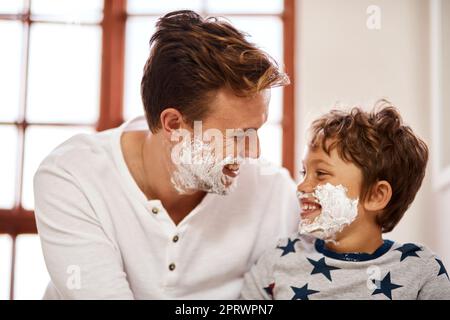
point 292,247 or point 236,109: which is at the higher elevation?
point 236,109

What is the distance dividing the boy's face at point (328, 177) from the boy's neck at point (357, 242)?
0.09 metres

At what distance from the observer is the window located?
2258 mm

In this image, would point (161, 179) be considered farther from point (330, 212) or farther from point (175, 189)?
point (330, 212)

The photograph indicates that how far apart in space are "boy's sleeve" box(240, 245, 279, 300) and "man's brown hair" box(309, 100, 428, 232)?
283 mm

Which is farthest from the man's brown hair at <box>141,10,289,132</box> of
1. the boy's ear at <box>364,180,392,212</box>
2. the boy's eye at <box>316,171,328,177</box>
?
the boy's ear at <box>364,180,392,212</box>

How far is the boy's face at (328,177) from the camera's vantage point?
4.52 ft

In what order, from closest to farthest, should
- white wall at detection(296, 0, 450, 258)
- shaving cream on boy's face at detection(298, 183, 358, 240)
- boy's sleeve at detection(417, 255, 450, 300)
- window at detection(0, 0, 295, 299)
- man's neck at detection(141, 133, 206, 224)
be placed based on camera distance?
1. boy's sleeve at detection(417, 255, 450, 300)
2. shaving cream on boy's face at detection(298, 183, 358, 240)
3. man's neck at detection(141, 133, 206, 224)
4. white wall at detection(296, 0, 450, 258)
5. window at detection(0, 0, 295, 299)

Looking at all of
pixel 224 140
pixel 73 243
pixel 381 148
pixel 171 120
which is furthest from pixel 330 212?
pixel 73 243

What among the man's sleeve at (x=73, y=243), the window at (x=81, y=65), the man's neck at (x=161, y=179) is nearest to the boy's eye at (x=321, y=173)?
the man's neck at (x=161, y=179)

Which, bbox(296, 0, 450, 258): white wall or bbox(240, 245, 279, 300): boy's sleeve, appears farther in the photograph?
bbox(296, 0, 450, 258): white wall

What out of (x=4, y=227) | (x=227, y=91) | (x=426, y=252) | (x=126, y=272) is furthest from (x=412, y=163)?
(x=4, y=227)

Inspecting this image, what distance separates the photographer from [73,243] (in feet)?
4.30

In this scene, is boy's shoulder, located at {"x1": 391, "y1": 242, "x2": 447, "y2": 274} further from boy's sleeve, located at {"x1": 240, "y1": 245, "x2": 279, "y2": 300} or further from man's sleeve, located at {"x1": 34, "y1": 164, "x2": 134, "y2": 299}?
man's sleeve, located at {"x1": 34, "y1": 164, "x2": 134, "y2": 299}

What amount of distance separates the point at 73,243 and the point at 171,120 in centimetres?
37
